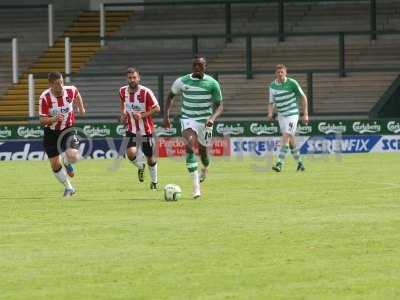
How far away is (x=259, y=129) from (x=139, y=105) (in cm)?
1418

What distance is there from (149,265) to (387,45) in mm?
32451

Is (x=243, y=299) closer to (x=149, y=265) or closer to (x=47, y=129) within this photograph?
(x=149, y=265)

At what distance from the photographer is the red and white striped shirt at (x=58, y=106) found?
68.6 ft

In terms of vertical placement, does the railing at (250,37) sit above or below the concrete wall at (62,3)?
below

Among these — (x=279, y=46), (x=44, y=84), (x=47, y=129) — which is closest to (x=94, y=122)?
(x=44, y=84)

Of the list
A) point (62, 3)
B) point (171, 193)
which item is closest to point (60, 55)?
point (62, 3)

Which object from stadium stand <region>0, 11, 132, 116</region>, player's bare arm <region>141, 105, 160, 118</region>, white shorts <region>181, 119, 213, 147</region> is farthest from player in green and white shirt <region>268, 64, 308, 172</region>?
stadium stand <region>0, 11, 132, 116</region>

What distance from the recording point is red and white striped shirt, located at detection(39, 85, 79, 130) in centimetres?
2092

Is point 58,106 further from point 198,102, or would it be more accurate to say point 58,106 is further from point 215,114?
point 215,114

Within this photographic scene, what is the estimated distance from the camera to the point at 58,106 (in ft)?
68.8

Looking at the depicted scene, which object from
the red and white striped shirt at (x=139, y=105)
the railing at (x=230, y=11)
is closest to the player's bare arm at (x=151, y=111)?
the red and white striped shirt at (x=139, y=105)

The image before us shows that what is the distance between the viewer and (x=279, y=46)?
44750mm

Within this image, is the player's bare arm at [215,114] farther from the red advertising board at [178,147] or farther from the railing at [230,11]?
the railing at [230,11]

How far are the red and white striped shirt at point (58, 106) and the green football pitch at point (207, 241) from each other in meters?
1.17
